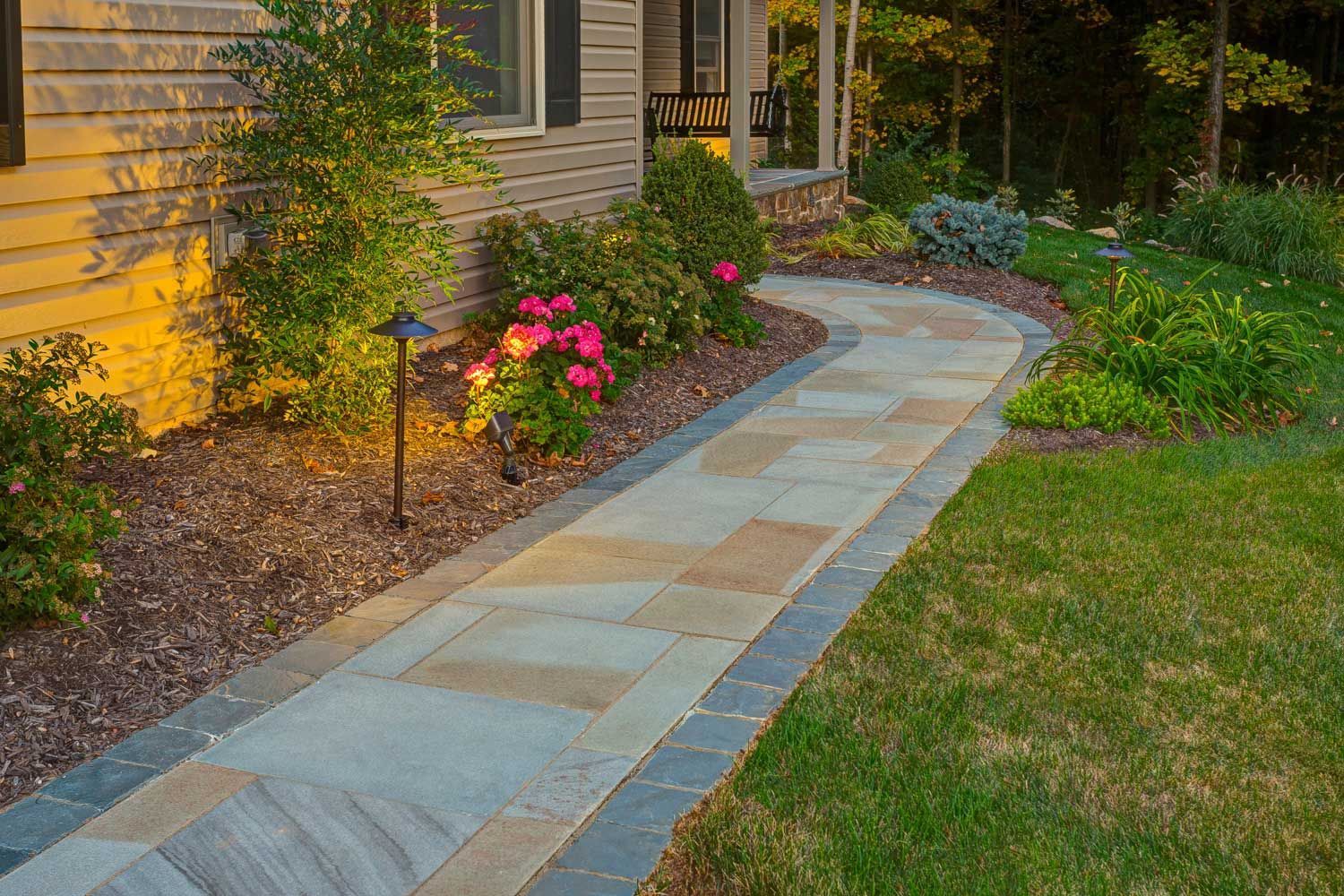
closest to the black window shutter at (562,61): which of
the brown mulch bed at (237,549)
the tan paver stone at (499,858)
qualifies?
the brown mulch bed at (237,549)

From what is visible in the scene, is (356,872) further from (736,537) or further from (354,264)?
(354,264)

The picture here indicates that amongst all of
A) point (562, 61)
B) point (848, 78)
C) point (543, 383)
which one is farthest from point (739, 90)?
point (543, 383)

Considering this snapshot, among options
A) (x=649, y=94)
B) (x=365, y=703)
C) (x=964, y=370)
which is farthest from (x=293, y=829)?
(x=649, y=94)

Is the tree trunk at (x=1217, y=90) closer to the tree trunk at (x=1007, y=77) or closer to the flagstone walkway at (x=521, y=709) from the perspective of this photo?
the tree trunk at (x=1007, y=77)

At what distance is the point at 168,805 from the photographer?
9.49 feet

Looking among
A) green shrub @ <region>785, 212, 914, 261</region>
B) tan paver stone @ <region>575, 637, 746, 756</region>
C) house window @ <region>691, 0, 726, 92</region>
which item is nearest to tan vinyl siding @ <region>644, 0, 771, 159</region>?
house window @ <region>691, 0, 726, 92</region>

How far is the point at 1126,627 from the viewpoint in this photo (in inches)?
157

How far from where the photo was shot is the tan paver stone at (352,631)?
3826 millimetres

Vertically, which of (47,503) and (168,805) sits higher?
(47,503)

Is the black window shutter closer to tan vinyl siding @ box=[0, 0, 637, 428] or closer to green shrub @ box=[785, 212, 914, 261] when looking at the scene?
tan vinyl siding @ box=[0, 0, 637, 428]

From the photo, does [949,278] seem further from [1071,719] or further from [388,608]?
[1071,719]

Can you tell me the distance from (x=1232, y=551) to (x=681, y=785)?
2.58 m

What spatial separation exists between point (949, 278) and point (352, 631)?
7.56m

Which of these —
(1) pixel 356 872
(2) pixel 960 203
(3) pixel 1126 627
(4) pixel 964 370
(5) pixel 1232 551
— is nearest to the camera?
(1) pixel 356 872
